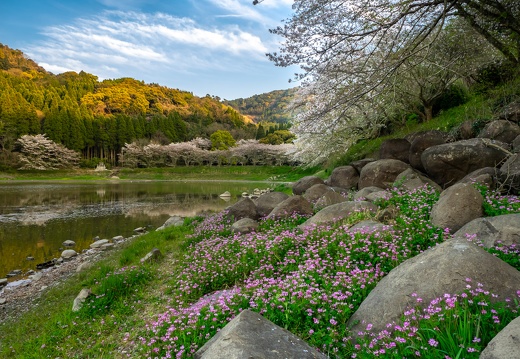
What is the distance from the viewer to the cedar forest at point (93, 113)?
6975cm

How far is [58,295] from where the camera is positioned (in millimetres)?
7539

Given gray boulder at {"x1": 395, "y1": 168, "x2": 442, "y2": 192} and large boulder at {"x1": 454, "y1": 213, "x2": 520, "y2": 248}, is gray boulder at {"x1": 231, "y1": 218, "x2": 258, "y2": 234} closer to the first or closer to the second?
gray boulder at {"x1": 395, "y1": 168, "x2": 442, "y2": 192}

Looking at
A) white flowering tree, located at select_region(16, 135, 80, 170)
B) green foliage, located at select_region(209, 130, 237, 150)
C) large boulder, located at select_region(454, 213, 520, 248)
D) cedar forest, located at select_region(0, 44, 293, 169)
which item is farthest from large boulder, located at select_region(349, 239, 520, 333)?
green foliage, located at select_region(209, 130, 237, 150)

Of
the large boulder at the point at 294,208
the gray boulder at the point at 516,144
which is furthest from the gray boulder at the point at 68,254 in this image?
the gray boulder at the point at 516,144

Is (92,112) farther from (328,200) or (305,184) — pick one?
(328,200)

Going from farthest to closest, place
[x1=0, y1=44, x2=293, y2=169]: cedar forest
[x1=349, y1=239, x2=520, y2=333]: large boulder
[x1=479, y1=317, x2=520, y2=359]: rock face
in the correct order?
1. [x1=0, y1=44, x2=293, y2=169]: cedar forest
2. [x1=349, y1=239, x2=520, y2=333]: large boulder
3. [x1=479, y1=317, x2=520, y2=359]: rock face

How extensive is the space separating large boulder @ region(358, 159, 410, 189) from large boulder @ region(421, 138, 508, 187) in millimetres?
1301

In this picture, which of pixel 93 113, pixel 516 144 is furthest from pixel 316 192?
pixel 93 113

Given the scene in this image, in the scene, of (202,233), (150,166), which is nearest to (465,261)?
(202,233)

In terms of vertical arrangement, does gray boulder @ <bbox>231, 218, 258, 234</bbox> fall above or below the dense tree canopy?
below

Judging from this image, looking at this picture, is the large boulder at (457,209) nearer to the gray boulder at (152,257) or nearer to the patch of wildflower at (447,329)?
the patch of wildflower at (447,329)

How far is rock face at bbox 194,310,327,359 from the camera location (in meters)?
2.37

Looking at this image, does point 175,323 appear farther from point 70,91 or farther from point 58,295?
point 70,91

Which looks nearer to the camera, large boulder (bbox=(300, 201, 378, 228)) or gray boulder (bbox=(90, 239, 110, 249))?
large boulder (bbox=(300, 201, 378, 228))
